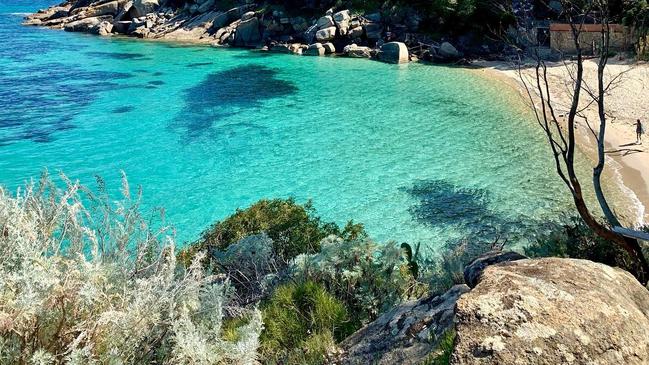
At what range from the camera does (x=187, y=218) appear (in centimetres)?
1662

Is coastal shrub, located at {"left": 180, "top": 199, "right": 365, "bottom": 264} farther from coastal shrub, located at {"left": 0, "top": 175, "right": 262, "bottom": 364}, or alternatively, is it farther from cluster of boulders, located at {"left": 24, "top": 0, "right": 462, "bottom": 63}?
cluster of boulders, located at {"left": 24, "top": 0, "right": 462, "bottom": 63}

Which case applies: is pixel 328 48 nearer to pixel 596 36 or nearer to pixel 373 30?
pixel 373 30

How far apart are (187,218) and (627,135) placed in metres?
19.6

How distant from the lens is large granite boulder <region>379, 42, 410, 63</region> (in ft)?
133

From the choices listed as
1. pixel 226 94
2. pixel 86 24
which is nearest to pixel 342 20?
pixel 226 94

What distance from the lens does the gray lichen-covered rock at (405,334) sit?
455cm

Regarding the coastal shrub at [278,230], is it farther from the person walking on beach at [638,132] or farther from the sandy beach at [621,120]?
the person walking on beach at [638,132]

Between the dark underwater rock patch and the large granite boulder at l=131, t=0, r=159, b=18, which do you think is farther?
the large granite boulder at l=131, t=0, r=159, b=18

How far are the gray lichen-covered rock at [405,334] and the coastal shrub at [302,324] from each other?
1.36 ft

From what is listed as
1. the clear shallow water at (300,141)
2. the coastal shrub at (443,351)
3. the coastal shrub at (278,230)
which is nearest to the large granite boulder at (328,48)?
the clear shallow water at (300,141)

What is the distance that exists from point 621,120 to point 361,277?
73.7 feet

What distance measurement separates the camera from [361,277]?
7305 millimetres

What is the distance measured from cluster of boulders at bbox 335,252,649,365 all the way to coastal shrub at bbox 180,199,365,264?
6879mm

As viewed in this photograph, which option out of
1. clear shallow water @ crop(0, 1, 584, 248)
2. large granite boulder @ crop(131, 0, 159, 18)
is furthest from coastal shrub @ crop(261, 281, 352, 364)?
→ large granite boulder @ crop(131, 0, 159, 18)
